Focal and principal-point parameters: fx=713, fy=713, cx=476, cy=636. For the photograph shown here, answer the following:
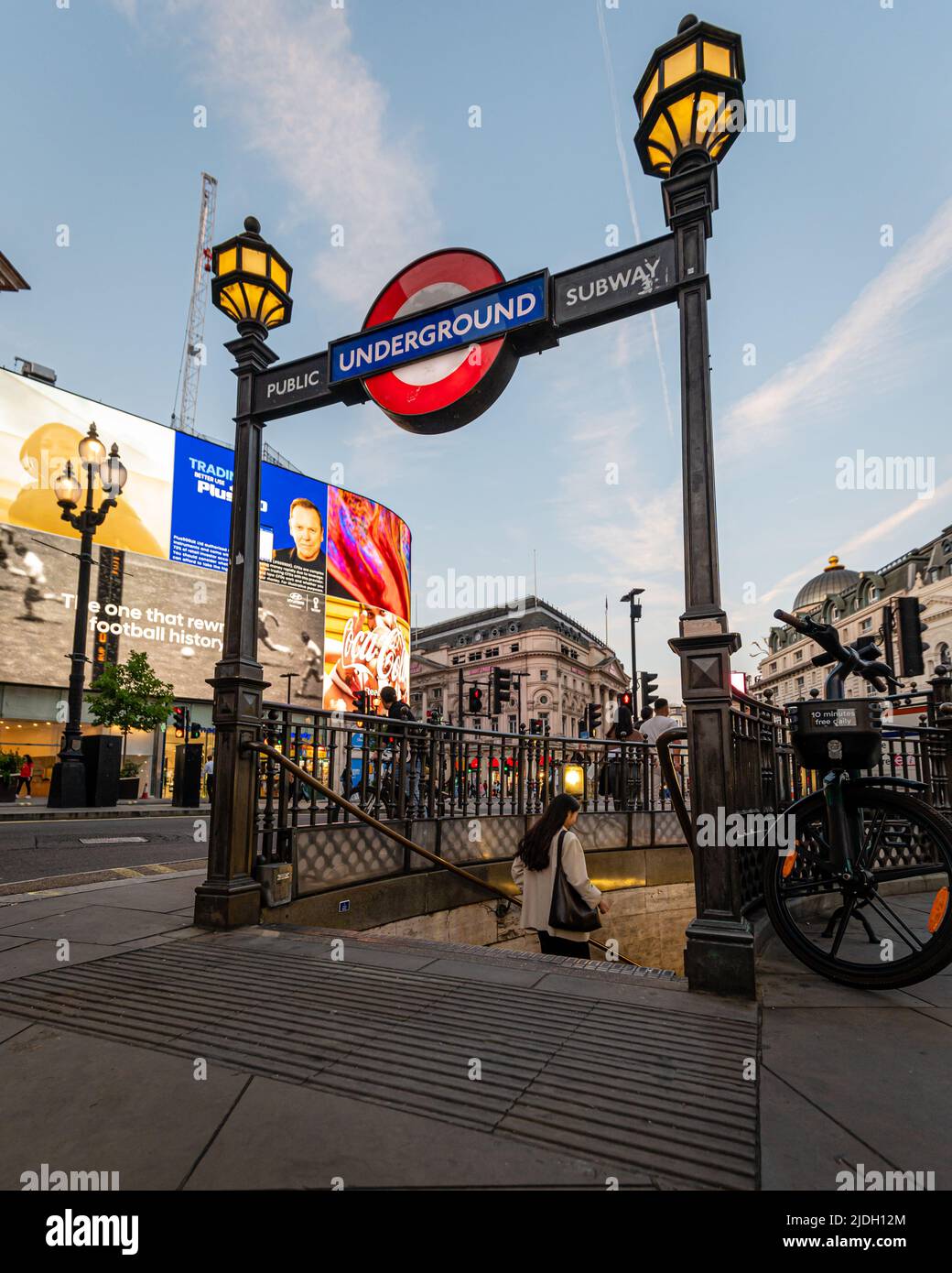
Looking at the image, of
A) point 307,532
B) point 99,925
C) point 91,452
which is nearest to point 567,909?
point 99,925

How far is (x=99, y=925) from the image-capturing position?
4949 mm

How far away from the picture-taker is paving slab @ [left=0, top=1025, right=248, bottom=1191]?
6.38ft

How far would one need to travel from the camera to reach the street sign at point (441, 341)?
461 cm

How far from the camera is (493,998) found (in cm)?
332

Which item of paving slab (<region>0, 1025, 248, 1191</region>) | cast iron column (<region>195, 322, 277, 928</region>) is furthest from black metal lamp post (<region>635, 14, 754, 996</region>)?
cast iron column (<region>195, 322, 277, 928</region>)

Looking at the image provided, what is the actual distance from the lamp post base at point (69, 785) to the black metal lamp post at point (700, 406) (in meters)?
16.8

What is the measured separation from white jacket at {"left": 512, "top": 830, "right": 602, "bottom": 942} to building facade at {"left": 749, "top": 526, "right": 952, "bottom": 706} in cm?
2913

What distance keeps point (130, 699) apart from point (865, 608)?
2781 inches

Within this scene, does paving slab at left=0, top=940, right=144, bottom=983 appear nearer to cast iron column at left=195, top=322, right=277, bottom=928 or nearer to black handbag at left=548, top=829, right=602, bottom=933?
cast iron column at left=195, top=322, right=277, bottom=928

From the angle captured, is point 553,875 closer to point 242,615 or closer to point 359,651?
point 242,615

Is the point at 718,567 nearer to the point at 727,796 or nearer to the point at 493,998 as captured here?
A: the point at 727,796

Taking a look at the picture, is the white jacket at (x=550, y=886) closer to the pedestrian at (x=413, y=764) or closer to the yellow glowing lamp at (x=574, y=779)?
the pedestrian at (x=413, y=764)

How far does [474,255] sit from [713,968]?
15.4ft
